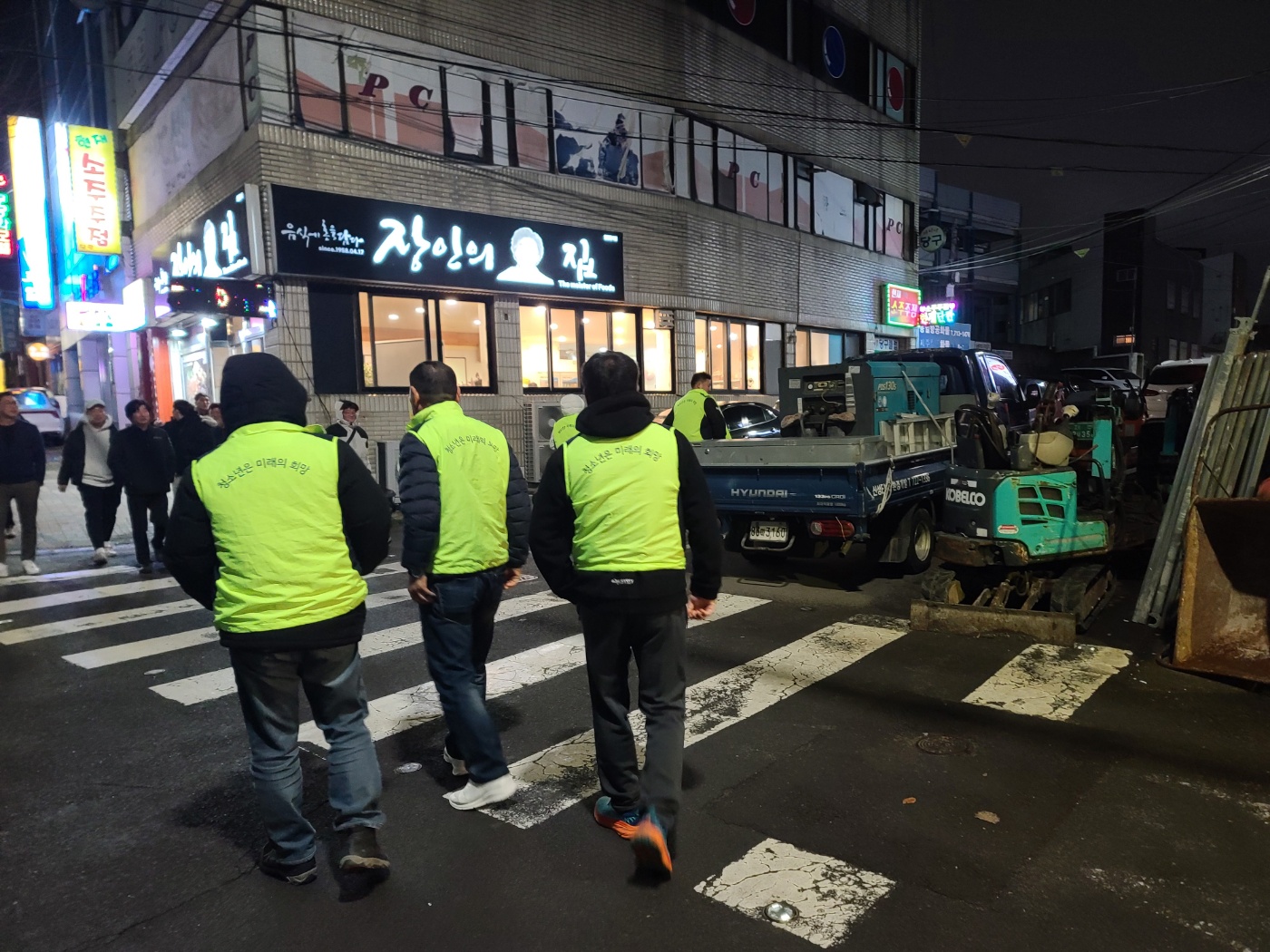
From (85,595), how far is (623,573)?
25.8 feet

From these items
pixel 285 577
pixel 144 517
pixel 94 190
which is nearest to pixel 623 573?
pixel 285 577

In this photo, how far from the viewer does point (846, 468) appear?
7102mm

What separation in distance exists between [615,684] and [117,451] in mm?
8604

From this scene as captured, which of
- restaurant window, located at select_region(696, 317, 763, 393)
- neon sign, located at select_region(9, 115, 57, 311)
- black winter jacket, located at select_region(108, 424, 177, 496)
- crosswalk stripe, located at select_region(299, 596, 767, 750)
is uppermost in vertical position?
neon sign, located at select_region(9, 115, 57, 311)

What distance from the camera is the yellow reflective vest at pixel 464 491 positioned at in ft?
11.8

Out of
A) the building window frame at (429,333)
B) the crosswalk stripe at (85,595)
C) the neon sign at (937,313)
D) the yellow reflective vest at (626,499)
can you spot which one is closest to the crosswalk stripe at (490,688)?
the yellow reflective vest at (626,499)

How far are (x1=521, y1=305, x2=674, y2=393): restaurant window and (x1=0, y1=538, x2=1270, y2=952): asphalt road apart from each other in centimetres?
1131

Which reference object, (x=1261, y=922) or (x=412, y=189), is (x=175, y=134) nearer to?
(x=412, y=189)

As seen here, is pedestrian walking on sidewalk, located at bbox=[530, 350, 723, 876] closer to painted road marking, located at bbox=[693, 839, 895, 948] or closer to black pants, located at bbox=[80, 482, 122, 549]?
painted road marking, located at bbox=[693, 839, 895, 948]

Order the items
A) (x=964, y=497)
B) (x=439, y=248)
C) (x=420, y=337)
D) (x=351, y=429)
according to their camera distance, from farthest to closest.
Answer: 1. (x=420, y=337)
2. (x=439, y=248)
3. (x=351, y=429)
4. (x=964, y=497)

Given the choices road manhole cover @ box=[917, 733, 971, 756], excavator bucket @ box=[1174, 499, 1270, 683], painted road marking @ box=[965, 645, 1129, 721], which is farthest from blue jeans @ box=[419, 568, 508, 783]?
excavator bucket @ box=[1174, 499, 1270, 683]

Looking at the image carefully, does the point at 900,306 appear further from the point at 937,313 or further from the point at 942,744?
the point at 942,744

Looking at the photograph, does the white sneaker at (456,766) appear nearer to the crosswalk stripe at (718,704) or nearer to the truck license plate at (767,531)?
the crosswalk stripe at (718,704)

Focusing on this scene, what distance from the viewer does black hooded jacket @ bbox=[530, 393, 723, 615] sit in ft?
10.4
